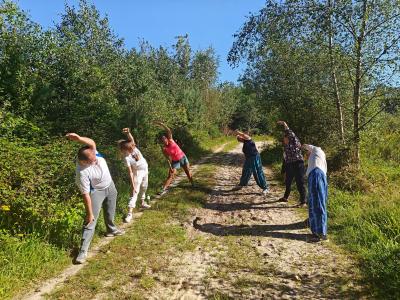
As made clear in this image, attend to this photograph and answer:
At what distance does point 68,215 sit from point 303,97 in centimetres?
1175

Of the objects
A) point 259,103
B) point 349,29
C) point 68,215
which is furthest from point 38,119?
point 259,103

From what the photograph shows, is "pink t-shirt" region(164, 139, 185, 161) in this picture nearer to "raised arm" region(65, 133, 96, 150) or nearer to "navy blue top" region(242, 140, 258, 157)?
"navy blue top" region(242, 140, 258, 157)

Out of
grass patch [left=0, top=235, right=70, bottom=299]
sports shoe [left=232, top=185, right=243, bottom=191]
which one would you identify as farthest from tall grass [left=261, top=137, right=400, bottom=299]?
grass patch [left=0, top=235, right=70, bottom=299]

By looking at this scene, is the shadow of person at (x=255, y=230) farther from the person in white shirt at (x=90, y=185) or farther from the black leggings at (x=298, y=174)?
the person in white shirt at (x=90, y=185)

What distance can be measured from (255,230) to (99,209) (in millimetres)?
3007

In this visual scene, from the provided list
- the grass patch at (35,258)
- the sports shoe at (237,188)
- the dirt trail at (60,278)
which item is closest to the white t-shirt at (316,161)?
the grass patch at (35,258)

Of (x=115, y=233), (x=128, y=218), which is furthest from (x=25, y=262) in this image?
(x=128, y=218)

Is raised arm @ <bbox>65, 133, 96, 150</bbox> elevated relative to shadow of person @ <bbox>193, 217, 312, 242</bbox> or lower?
elevated

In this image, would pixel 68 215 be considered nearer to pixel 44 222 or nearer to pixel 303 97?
pixel 44 222

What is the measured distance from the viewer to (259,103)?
21906 millimetres

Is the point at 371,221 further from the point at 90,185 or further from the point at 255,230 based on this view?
the point at 90,185

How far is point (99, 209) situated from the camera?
6.44 metres

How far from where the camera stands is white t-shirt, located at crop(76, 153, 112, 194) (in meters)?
6.09

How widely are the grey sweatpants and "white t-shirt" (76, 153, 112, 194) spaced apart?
0.40ft
